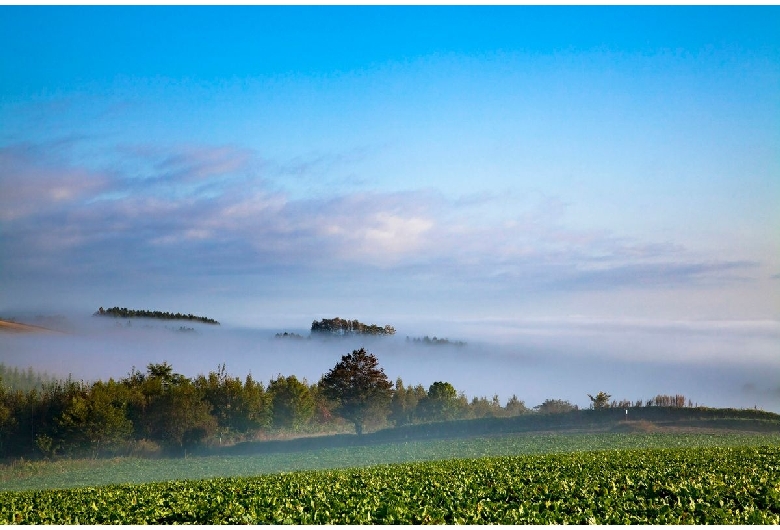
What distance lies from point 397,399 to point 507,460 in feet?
215

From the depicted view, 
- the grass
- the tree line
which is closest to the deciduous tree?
the tree line

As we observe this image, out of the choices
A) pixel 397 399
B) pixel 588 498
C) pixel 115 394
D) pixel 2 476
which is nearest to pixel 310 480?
pixel 588 498

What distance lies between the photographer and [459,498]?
18719mm

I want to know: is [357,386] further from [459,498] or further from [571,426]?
[459,498]

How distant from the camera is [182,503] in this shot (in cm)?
1909

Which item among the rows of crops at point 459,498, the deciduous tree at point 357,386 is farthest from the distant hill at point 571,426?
the rows of crops at point 459,498

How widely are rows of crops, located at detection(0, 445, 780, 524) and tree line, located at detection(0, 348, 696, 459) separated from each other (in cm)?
4793

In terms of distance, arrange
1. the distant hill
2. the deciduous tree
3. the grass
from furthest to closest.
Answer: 1. the deciduous tree
2. the distant hill
3. the grass

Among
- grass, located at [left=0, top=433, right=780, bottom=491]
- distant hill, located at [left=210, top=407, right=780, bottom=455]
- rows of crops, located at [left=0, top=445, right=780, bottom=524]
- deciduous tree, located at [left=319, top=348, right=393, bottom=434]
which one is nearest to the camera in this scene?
rows of crops, located at [left=0, top=445, right=780, bottom=524]

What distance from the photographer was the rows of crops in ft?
54.0

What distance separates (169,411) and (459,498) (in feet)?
200

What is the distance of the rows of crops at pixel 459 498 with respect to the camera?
16.5 metres

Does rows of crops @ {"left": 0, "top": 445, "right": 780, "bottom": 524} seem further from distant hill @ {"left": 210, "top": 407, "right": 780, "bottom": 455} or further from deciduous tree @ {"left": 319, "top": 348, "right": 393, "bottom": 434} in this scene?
deciduous tree @ {"left": 319, "top": 348, "right": 393, "bottom": 434}

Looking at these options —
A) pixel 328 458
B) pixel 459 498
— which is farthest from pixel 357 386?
pixel 459 498
